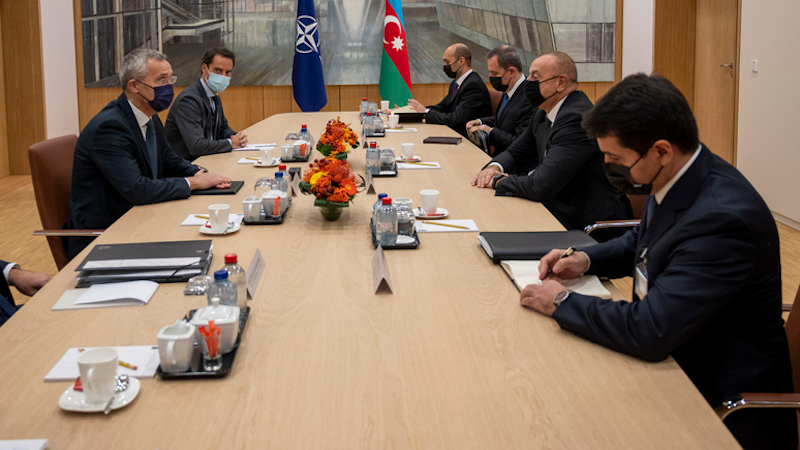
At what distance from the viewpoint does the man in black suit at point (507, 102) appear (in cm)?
509

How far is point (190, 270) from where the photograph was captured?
82.1 inches

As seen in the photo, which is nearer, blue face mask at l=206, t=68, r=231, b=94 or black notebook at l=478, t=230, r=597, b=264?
black notebook at l=478, t=230, r=597, b=264

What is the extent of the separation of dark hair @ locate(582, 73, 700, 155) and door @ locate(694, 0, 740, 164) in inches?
204

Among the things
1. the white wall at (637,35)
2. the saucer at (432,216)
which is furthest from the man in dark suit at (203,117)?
the white wall at (637,35)

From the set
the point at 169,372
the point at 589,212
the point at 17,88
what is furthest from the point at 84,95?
the point at 169,372

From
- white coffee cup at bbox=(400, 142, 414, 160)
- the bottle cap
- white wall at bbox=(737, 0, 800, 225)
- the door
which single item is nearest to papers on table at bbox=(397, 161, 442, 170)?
white coffee cup at bbox=(400, 142, 414, 160)

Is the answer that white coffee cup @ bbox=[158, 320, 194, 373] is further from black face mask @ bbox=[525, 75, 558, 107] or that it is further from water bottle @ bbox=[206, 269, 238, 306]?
black face mask @ bbox=[525, 75, 558, 107]

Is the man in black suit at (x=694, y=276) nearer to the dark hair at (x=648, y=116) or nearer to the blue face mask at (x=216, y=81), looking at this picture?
the dark hair at (x=648, y=116)

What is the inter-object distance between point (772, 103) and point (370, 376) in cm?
514

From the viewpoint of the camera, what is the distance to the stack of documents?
2.05 m

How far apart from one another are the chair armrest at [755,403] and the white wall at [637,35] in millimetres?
6718

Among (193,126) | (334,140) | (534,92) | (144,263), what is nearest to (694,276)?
(144,263)

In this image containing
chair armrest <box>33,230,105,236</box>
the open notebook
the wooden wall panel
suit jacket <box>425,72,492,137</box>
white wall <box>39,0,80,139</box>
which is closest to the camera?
the open notebook

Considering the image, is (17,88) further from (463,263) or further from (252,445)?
(252,445)
